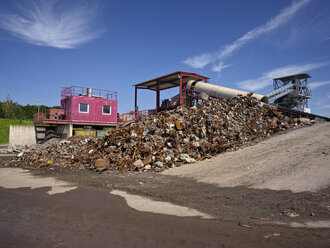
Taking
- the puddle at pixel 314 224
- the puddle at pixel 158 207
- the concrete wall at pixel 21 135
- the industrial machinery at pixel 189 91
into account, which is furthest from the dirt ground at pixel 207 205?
the concrete wall at pixel 21 135

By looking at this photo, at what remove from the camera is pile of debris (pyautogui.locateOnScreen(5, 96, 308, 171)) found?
10672 mm

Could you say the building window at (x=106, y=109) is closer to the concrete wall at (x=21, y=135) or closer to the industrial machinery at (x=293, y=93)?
the concrete wall at (x=21, y=135)

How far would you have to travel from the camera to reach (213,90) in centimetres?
1925

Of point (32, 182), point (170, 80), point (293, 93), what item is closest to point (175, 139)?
point (32, 182)

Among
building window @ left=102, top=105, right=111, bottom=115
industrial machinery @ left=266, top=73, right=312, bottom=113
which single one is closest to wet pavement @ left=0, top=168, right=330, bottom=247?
building window @ left=102, top=105, right=111, bottom=115

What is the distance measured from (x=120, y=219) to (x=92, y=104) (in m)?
19.9

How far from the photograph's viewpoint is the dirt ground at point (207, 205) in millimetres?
3900

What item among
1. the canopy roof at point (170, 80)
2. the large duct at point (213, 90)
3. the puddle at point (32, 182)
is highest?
the canopy roof at point (170, 80)

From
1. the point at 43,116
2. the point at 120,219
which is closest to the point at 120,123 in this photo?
the point at 43,116

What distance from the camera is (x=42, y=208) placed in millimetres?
5680

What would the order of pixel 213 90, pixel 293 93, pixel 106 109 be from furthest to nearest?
1. pixel 293 93
2. pixel 106 109
3. pixel 213 90

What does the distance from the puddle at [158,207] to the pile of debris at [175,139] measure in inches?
151

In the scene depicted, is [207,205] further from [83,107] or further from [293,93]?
[293,93]

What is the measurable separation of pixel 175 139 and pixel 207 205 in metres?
5.80
